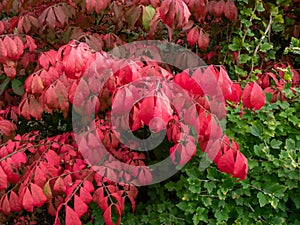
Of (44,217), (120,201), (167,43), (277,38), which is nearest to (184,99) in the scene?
(120,201)

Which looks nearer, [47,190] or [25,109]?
[47,190]

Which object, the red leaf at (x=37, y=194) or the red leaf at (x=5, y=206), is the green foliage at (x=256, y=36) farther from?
the red leaf at (x=5, y=206)

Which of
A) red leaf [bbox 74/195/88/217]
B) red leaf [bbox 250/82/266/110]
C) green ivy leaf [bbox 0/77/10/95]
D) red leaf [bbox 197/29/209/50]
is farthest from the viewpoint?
green ivy leaf [bbox 0/77/10/95]

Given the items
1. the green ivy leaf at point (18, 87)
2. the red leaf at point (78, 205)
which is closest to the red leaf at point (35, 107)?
the green ivy leaf at point (18, 87)

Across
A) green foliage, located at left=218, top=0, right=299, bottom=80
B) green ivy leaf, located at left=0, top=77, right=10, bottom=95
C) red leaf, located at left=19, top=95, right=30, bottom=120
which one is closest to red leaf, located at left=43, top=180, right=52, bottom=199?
red leaf, located at left=19, top=95, right=30, bottom=120

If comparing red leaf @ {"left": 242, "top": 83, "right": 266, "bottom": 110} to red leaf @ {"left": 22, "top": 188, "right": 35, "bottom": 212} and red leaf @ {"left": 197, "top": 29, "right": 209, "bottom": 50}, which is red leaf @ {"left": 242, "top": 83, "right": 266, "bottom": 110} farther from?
red leaf @ {"left": 22, "top": 188, "right": 35, "bottom": 212}

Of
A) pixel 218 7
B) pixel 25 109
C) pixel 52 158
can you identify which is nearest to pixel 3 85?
pixel 25 109

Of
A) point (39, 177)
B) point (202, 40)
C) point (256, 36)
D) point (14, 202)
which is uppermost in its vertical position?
point (202, 40)

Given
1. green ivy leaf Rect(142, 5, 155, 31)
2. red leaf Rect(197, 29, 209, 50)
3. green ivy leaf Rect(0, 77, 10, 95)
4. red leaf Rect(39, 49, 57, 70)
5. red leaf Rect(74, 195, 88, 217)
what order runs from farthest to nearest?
green ivy leaf Rect(0, 77, 10, 95)
red leaf Rect(197, 29, 209, 50)
green ivy leaf Rect(142, 5, 155, 31)
red leaf Rect(39, 49, 57, 70)
red leaf Rect(74, 195, 88, 217)

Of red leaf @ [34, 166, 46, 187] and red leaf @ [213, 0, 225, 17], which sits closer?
red leaf @ [34, 166, 46, 187]

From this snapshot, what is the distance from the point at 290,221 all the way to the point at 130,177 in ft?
2.57

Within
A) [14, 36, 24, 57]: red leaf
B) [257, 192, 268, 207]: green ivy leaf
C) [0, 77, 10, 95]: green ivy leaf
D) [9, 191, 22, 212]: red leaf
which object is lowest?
[9, 191, 22, 212]: red leaf

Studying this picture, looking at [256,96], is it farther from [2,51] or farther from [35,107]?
[2,51]

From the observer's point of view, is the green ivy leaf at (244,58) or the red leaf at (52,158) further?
the green ivy leaf at (244,58)
